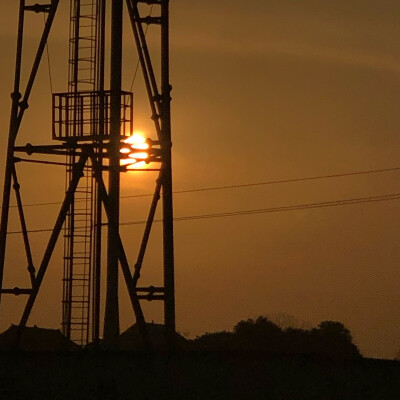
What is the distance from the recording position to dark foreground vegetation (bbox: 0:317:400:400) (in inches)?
854

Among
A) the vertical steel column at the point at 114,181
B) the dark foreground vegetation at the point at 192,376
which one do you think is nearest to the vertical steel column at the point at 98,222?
the vertical steel column at the point at 114,181

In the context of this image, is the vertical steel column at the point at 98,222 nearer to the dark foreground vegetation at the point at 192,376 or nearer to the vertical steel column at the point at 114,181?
the vertical steel column at the point at 114,181

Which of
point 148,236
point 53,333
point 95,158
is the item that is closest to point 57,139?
point 95,158

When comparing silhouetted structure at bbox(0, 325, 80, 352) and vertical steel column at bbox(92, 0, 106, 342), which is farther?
silhouetted structure at bbox(0, 325, 80, 352)

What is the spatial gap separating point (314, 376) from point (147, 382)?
327 cm

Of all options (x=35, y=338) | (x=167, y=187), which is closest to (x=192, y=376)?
(x=167, y=187)

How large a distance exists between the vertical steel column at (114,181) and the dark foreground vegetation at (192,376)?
6180 mm

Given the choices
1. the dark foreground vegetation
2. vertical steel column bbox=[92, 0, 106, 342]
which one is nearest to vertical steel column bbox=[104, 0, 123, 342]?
vertical steel column bbox=[92, 0, 106, 342]

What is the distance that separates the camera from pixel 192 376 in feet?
73.9

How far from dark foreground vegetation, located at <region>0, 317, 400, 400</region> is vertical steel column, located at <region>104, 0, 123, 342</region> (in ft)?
20.3

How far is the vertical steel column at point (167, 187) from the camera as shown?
95.8 ft

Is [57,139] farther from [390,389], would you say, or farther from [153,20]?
[390,389]

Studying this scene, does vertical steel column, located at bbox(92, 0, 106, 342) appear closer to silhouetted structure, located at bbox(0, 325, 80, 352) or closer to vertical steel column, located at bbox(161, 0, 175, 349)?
vertical steel column, located at bbox(161, 0, 175, 349)

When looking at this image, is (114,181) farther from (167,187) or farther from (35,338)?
(35,338)
